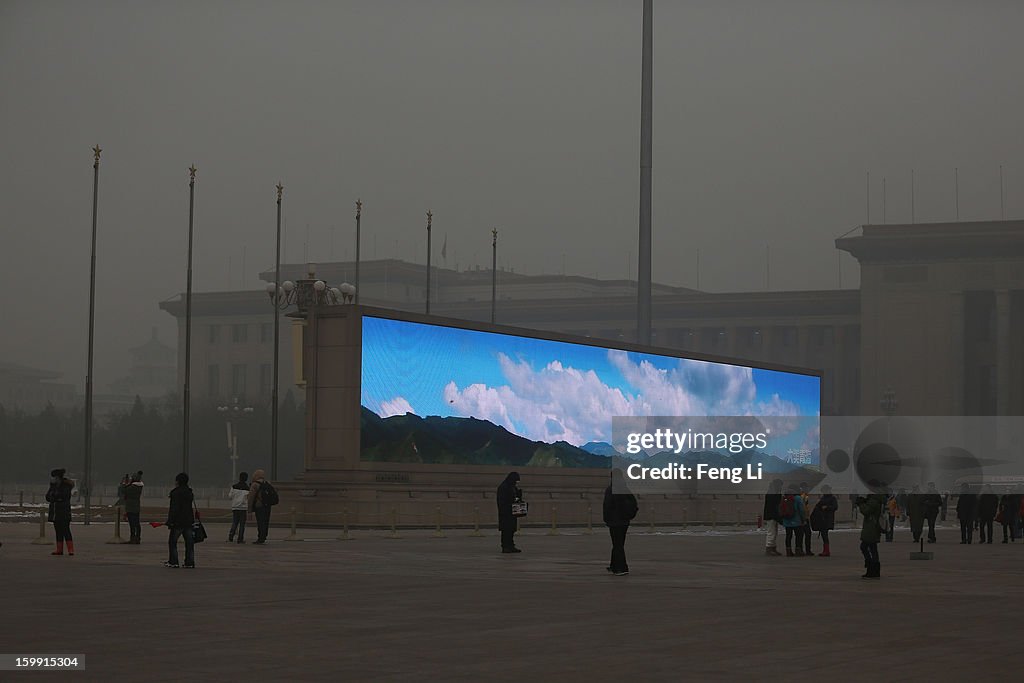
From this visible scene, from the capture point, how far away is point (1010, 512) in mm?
45594

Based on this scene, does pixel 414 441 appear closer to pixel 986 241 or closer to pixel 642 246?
pixel 642 246

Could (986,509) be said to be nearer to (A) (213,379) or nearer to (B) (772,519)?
(B) (772,519)

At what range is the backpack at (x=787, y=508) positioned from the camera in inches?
1310

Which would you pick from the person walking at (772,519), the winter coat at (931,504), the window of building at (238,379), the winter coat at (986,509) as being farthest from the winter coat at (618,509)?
the window of building at (238,379)

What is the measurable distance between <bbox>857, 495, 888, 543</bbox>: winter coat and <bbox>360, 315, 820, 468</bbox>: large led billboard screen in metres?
22.7

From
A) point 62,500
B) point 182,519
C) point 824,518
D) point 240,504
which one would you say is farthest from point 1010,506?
point 182,519

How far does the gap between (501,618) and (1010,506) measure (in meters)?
32.2

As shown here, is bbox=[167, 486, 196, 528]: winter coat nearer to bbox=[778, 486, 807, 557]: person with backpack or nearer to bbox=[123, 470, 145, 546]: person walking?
bbox=[123, 470, 145, 546]: person walking

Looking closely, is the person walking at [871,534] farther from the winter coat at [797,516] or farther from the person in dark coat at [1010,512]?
the person in dark coat at [1010,512]

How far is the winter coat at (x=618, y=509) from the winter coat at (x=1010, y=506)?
2324 centimetres

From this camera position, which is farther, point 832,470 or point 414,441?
point 832,470

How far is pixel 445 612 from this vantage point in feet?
58.7

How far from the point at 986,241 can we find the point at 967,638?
4793 inches

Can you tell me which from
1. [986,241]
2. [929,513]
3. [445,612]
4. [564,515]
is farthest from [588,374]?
[986,241]
